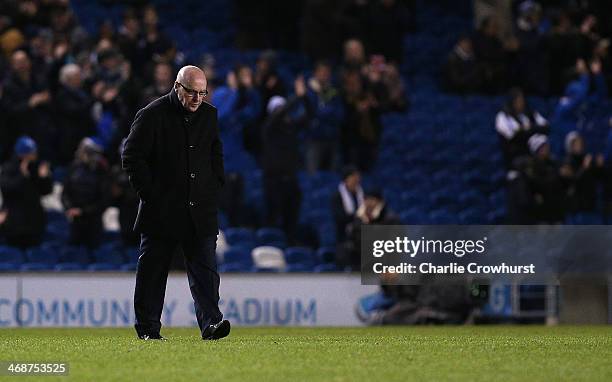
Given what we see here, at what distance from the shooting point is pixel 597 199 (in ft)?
72.3

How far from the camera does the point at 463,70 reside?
24.8m

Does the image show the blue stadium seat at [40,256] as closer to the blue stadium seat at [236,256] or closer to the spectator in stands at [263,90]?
the blue stadium seat at [236,256]

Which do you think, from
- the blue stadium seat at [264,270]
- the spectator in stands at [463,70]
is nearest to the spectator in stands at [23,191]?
the blue stadium seat at [264,270]

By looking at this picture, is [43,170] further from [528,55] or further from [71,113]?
[528,55]

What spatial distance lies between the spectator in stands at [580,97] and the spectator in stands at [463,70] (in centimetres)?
155

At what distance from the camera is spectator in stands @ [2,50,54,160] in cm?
1914

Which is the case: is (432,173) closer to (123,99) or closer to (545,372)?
(123,99)

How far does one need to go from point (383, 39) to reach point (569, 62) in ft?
11.0

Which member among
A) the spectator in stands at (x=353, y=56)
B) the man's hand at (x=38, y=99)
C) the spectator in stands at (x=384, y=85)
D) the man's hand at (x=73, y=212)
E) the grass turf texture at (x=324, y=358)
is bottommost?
the grass turf texture at (x=324, y=358)

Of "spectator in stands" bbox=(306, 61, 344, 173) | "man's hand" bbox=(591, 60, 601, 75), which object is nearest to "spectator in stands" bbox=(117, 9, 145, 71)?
"spectator in stands" bbox=(306, 61, 344, 173)

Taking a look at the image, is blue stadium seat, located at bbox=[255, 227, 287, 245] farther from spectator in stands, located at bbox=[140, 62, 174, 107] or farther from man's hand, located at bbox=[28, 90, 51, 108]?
Answer: man's hand, located at bbox=[28, 90, 51, 108]

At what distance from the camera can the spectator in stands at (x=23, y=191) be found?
17719 millimetres

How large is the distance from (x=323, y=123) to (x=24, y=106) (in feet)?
15.0

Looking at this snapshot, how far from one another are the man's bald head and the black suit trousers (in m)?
1.04
